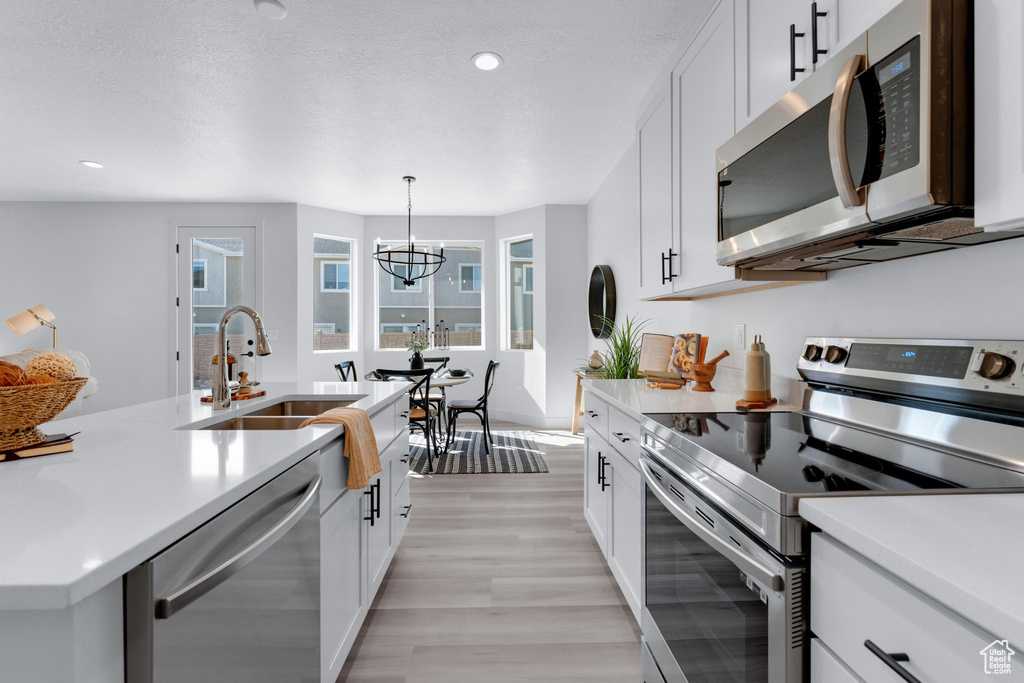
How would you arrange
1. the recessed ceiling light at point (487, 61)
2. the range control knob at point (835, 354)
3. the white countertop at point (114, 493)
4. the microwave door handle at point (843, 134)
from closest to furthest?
the white countertop at point (114, 493), the microwave door handle at point (843, 134), the range control knob at point (835, 354), the recessed ceiling light at point (487, 61)

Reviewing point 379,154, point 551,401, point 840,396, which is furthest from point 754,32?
point 551,401

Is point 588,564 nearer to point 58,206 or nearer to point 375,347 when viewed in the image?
point 375,347

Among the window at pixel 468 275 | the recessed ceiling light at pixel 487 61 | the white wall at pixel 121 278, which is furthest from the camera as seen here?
the window at pixel 468 275

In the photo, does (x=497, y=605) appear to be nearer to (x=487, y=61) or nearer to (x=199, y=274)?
(x=487, y=61)

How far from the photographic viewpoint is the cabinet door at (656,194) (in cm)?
221

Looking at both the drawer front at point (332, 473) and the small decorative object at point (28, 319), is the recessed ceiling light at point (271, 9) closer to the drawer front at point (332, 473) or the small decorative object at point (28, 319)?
the drawer front at point (332, 473)

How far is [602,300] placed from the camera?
199 inches

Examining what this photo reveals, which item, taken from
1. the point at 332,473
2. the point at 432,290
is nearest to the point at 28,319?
the point at 432,290

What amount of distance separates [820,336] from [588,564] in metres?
1.54

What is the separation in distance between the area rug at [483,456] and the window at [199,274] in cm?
303

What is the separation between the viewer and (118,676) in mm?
680

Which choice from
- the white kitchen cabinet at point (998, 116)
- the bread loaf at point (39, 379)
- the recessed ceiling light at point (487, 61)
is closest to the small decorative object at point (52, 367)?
the bread loaf at point (39, 379)

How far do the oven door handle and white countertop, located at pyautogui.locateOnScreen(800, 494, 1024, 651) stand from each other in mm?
78

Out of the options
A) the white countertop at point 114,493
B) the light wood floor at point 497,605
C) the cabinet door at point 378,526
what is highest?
the white countertop at point 114,493
